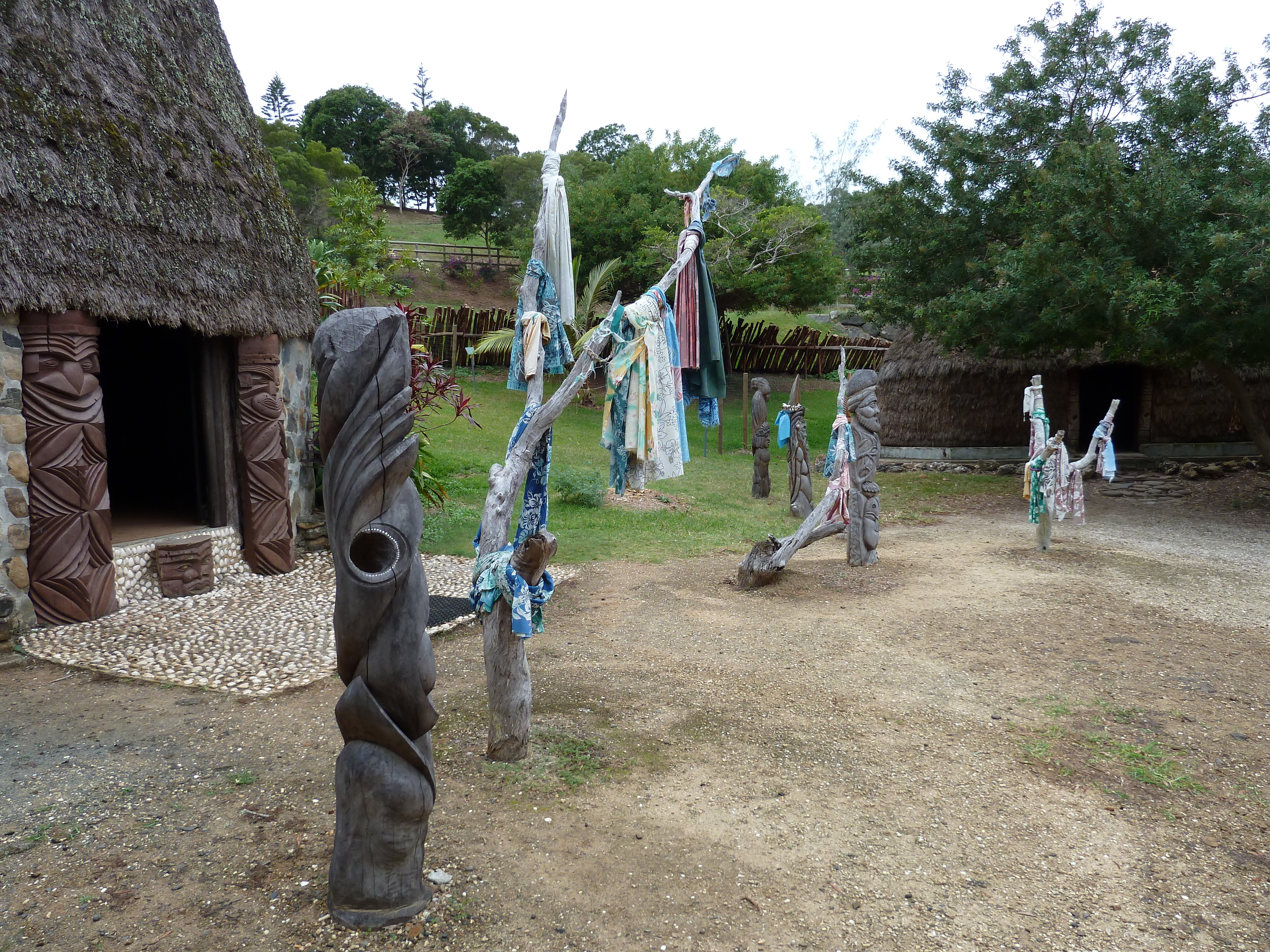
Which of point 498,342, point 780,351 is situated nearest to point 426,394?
point 498,342

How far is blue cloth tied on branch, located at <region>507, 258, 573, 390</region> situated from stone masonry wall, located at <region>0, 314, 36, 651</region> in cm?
403

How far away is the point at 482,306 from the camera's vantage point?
28375mm

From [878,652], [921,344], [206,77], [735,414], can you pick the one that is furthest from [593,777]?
[735,414]

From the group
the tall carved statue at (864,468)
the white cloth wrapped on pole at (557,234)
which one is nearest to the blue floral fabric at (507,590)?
the white cloth wrapped on pole at (557,234)

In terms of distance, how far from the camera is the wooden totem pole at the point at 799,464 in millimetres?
12477

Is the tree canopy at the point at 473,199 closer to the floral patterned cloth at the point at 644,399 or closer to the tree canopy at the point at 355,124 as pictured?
the tree canopy at the point at 355,124

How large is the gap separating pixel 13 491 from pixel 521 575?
15.2 feet

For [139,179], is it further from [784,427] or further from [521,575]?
[784,427]

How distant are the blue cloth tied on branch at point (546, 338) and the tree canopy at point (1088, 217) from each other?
8.15 m

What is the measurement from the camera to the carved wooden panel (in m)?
7.30

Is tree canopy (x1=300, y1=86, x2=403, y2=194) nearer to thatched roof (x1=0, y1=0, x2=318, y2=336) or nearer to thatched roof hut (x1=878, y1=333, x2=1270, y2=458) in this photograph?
thatched roof hut (x1=878, y1=333, x2=1270, y2=458)

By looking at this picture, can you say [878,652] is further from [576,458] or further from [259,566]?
[576,458]

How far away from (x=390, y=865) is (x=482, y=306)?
26.7 m

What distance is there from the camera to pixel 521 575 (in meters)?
4.14
